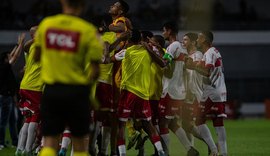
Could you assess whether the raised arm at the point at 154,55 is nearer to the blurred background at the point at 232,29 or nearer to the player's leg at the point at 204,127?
the player's leg at the point at 204,127

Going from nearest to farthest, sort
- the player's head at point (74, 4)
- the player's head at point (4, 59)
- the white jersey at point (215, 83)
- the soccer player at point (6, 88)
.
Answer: the player's head at point (74, 4) < the white jersey at point (215, 83) < the soccer player at point (6, 88) < the player's head at point (4, 59)

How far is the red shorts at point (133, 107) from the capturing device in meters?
15.1

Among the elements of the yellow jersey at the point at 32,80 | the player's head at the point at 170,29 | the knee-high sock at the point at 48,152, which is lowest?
the knee-high sock at the point at 48,152

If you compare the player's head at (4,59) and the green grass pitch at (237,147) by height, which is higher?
the player's head at (4,59)

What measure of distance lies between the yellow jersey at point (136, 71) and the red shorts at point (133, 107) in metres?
0.09

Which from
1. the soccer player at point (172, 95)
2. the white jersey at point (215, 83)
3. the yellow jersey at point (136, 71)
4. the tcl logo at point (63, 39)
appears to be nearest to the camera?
the tcl logo at point (63, 39)

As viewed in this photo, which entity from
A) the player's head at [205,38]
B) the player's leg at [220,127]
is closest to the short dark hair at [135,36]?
the player's head at [205,38]

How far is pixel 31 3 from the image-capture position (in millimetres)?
45750

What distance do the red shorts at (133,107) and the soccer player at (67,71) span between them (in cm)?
503

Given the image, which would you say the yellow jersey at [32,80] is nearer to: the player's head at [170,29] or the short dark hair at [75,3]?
the player's head at [170,29]

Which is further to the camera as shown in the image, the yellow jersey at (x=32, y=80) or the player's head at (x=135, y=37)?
the yellow jersey at (x=32, y=80)

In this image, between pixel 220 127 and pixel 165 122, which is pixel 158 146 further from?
pixel 220 127

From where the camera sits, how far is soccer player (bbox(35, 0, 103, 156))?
983 cm

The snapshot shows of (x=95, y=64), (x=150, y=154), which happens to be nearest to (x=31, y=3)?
(x=150, y=154)
